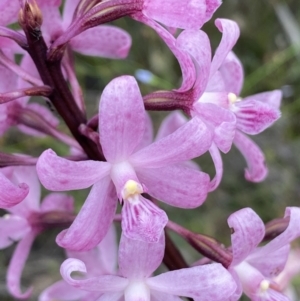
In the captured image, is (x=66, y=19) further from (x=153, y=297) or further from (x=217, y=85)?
(x=153, y=297)

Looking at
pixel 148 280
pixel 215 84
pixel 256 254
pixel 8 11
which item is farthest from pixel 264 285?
pixel 8 11

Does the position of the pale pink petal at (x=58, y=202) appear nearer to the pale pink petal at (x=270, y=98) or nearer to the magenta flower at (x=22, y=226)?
the magenta flower at (x=22, y=226)

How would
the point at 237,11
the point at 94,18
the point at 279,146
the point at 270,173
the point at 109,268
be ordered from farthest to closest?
the point at 237,11 < the point at 279,146 < the point at 270,173 < the point at 109,268 < the point at 94,18

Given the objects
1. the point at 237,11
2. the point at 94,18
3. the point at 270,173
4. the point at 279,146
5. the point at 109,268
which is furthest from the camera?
the point at 237,11

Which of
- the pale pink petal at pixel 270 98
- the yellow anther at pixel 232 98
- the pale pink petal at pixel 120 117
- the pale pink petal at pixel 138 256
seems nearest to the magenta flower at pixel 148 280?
the pale pink petal at pixel 138 256

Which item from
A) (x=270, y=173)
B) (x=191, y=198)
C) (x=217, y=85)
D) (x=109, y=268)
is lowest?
(x=270, y=173)

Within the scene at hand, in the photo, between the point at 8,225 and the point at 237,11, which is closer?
the point at 8,225

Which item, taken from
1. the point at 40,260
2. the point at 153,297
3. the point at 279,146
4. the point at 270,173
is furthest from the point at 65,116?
the point at 279,146

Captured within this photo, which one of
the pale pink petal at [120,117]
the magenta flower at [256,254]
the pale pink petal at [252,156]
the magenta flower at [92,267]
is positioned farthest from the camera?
the magenta flower at [92,267]
